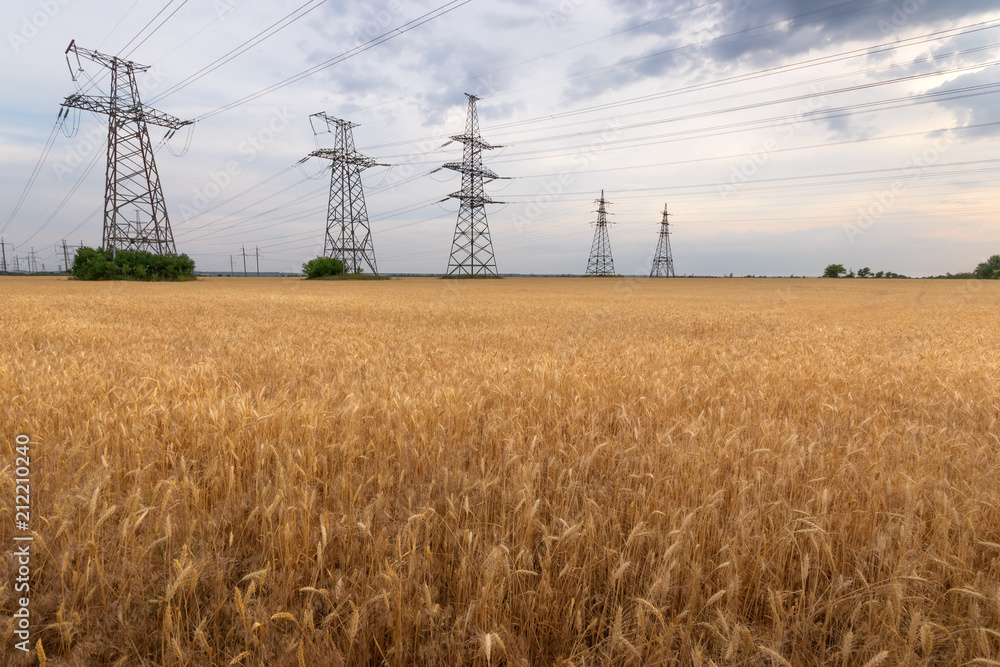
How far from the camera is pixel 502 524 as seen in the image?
2.00 meters

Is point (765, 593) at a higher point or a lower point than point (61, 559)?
lower

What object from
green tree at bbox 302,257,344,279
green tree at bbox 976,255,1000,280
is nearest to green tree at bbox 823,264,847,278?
green tree at bbox 976,255,1000,280

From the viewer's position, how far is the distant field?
1.50 meters

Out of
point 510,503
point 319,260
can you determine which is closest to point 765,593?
point 510,503

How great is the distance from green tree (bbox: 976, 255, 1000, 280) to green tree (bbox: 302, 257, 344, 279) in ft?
326

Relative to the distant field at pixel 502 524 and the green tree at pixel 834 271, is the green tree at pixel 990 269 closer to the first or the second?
the green tree at pixel 834 271

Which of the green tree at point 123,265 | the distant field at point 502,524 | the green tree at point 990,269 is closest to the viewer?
the distant field at point 502,524

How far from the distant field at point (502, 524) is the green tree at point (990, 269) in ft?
342

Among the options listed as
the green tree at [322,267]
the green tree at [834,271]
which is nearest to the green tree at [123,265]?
the green tree at [322,267]

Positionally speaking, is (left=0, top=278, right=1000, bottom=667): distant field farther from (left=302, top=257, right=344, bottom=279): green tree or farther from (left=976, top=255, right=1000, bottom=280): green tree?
(left=976, top=255, right=1000, bottom=280): green tree

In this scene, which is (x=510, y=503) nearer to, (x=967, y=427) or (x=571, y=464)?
(x=571, y=464)

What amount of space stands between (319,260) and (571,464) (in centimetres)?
5963

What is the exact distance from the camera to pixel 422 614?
5.04 ft

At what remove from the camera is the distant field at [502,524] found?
1.50m
